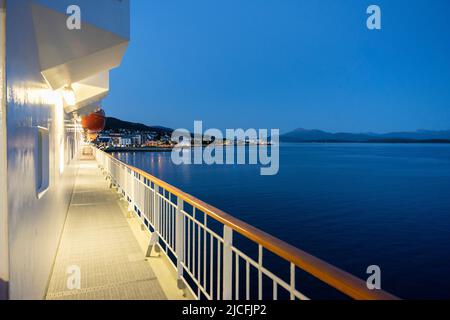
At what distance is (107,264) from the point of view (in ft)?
12.6

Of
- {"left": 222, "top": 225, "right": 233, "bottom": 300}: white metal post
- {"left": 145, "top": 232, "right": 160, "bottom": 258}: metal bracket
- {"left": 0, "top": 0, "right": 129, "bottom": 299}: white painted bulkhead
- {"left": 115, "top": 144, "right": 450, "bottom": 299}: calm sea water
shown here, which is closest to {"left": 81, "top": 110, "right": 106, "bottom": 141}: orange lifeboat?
{"left": 115, "top": 144, "right": 450, "bottom": 299}: calm sea water

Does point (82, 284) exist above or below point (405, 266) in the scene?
above

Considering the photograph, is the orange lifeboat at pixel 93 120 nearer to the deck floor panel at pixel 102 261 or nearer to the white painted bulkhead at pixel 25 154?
the deck floor panel at pixel 102 261

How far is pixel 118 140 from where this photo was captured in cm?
10775

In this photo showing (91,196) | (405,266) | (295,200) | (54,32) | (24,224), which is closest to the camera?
(24,224)

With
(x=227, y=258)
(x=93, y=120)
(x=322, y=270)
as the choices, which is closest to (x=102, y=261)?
(x=227, y=258)

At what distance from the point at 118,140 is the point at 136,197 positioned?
351 ft

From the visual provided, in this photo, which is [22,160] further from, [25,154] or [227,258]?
[227,258]

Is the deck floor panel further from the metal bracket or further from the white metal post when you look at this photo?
the white metal post

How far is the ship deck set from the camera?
309 centimetres

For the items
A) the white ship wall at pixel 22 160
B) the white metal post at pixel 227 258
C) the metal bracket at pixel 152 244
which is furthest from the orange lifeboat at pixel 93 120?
the white metal post at pixel 227 258

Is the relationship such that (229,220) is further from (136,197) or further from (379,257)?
(379,257)
